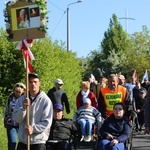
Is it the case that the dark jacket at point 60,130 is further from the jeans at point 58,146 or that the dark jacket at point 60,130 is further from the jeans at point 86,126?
the jeans at point 86,126

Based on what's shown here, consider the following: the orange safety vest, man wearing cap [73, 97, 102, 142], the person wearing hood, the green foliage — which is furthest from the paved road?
the green foliage

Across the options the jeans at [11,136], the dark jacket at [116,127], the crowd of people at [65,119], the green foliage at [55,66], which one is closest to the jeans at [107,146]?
the crowd of people at [65,119]

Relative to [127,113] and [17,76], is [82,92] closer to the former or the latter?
[127,113]

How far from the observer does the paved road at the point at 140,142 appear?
12.6 m

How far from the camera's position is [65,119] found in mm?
9344

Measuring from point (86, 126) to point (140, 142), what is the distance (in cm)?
220

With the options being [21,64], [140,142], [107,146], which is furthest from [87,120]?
[21,64]

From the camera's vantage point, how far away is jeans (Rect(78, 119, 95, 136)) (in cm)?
1202

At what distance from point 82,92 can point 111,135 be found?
402 cm

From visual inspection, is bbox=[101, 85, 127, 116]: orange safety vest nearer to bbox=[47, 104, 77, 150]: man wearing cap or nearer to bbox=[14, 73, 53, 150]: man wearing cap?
bbox=[47, 104, 77, 150]: man wearing cap

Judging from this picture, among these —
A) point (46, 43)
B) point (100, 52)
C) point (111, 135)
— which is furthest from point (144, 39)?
point (111, 135)

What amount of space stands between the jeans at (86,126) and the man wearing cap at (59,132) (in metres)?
2.65

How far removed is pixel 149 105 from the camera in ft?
23.7

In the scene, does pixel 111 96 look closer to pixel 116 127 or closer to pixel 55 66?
pixel 116 127
